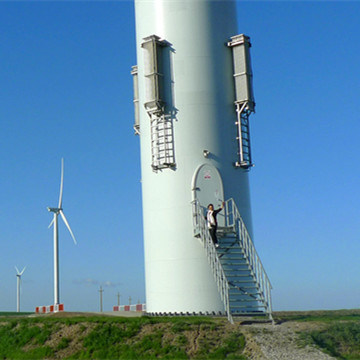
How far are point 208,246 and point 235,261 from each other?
1.55m

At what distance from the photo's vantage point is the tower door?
28.3 metres

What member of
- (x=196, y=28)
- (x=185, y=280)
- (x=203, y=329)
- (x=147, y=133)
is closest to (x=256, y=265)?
(x=185, y=280)

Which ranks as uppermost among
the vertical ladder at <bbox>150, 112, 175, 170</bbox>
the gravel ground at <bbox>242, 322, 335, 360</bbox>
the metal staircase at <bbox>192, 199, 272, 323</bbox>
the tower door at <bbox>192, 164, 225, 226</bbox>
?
the vertical ladder at <bbox>150, 112, 175, 170</bbox>

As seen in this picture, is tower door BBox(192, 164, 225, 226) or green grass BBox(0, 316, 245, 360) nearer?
green grass BBox(0, 316, 245, 360)

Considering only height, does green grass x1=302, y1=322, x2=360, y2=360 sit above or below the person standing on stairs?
below

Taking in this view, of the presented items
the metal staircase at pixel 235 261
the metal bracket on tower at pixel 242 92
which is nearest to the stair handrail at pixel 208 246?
the metal staircase at pixel 235 261

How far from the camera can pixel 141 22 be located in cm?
3095

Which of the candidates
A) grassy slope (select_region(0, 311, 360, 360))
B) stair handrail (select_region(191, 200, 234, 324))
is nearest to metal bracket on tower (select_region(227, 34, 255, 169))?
stair handrail (select_region(191, 200, 234, 324))

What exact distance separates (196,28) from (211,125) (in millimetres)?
4518

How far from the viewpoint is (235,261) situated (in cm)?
2764

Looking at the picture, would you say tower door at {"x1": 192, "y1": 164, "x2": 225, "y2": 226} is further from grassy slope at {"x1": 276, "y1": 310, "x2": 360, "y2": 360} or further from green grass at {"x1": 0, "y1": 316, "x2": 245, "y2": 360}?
grassy slope at {"x1": 276, "y1": 310, "x2": 360, "y2": 360}

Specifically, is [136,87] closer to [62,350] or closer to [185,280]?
[185,280]

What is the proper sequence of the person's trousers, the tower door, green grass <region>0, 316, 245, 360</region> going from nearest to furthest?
green grass <region>0, 316, 245, 360</region> < the person's trousers < the tower door

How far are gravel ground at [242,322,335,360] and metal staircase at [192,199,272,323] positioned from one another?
311cm
